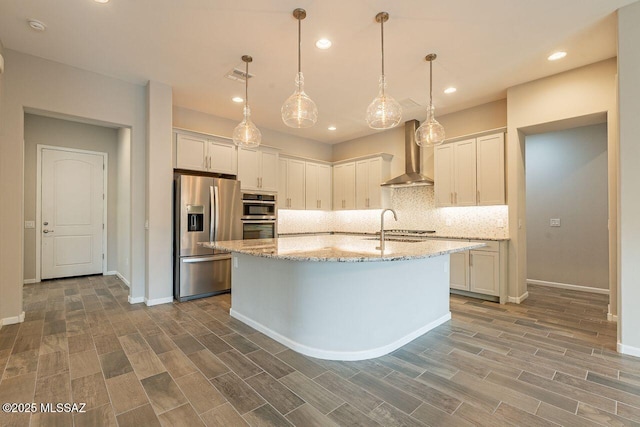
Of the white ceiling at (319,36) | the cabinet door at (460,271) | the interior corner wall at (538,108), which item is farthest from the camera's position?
the cabinet door at (460,271)

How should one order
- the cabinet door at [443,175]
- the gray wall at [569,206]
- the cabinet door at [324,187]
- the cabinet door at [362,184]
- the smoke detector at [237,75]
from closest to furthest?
the smoke detector at [237,75] → the gray wall at [569,206] → the cabinet door at [443,175] → the cabinet door at [362,184] → the cabinet door at [324,187]

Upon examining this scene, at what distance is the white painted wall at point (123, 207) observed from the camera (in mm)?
5281

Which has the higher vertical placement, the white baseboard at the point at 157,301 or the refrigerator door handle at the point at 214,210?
the refrigerator door handle at the point at 214,210

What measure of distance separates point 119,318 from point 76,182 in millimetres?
3673

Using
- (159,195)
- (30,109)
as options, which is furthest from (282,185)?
(30,109)

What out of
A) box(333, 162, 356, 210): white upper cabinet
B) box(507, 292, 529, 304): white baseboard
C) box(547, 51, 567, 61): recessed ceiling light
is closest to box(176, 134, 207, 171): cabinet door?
box(333, 162, 356, 210): white upper cabinet

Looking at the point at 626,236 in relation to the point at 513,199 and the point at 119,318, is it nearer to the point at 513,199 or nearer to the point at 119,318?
the point at 513,199

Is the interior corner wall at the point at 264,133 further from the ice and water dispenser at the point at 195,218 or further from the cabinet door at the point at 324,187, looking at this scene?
the ice and water dispenser at the point at 195,218

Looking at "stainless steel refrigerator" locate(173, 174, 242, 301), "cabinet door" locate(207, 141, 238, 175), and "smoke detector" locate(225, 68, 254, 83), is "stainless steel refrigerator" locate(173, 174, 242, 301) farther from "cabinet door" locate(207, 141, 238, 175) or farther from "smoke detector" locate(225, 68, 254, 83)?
"smoke detector" locate(225, 68, 254, 83)

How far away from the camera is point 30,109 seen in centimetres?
343

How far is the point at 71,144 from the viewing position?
18.4 feet

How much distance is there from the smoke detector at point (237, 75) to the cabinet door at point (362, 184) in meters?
3.09

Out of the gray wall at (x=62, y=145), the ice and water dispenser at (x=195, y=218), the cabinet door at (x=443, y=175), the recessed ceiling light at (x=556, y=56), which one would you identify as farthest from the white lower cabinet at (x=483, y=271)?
the gray wall at (x=62, y=145)

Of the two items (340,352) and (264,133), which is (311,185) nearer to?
(264,133)
